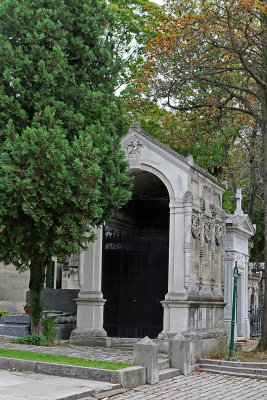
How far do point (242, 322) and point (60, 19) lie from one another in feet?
36.7

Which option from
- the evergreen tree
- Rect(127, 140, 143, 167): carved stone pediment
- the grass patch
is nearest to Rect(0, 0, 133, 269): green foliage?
the evergreen tree

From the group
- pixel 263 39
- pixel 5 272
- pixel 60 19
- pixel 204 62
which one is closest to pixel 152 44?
pixel 204 62

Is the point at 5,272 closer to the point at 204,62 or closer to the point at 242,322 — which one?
the point at 242,322

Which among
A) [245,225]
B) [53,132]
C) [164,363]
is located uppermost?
[53,132]

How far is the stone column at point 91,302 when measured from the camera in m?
14.9

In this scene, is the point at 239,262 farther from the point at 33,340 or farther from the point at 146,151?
the point at 33,340

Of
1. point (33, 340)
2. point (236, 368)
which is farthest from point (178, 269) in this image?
point (33, 340)

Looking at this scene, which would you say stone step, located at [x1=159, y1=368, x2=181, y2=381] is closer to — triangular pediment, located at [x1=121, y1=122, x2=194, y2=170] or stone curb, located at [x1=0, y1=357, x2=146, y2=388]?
stone curb, located at [x1=0, y1=357, x2=146, y2=388]

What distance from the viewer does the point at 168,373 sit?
1166 cm

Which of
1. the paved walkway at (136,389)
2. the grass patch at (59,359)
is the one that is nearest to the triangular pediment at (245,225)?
the paved walkway at (136,389)

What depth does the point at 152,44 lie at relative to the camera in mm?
17828

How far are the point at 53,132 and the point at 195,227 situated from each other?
469cm

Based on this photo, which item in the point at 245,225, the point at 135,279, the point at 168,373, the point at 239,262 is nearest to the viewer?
the point at 168,373

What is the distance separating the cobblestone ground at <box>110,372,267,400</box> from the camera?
9602 millimetres
